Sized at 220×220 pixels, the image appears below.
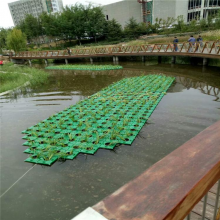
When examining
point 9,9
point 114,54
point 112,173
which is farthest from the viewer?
point 9,9

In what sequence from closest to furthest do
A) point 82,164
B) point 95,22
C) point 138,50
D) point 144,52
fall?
1. point 82,164
2. point 144,52
3. point 138,50
4. point 95,22

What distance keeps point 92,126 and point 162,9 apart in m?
36.7

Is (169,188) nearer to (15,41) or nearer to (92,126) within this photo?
(92,126)

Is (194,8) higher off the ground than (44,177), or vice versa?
(194,8)

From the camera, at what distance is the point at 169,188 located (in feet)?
2.17

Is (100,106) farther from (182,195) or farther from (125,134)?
(182,195)

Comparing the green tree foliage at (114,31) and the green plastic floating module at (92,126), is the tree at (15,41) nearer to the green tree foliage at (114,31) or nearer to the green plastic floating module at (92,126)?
the green tree foliage at (114,31)

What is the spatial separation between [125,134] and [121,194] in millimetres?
3923

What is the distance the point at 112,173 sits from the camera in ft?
11.2

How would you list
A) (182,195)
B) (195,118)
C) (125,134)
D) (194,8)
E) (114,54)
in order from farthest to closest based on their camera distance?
1. (194,8)
2. (114,54)
3. (195,118)
4. (125,134)
5. (182,195)

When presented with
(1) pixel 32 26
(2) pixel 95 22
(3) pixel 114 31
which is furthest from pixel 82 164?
(1) pixel 32 26

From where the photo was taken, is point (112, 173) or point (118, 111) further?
point (118, 111)

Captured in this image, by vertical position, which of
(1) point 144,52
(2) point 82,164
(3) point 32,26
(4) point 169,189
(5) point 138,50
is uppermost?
(3) point 32,26

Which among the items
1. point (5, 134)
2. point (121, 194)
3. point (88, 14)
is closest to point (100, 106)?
point (5, 134)
